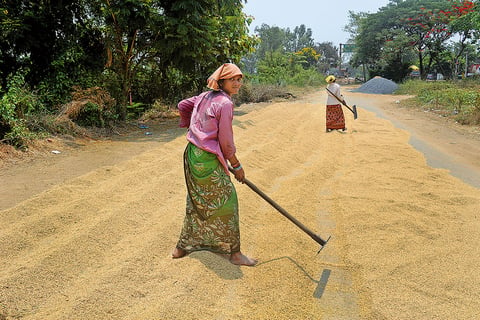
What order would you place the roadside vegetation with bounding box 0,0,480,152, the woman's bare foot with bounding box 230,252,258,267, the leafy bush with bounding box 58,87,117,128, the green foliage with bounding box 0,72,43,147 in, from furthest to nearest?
the leafy bush with bounding box 58,87,117,128, the roadside vegetation with bounding box 0,0,480,152, the green foliage with bounding box 0,72,43,147, the woman's bare foot with bounding box 230,252,258,267

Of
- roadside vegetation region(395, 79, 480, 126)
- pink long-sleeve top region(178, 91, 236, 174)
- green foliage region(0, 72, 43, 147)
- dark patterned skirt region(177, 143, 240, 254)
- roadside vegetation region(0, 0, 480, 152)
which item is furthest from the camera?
roadside vegetation region(395, 79, 480, 126)

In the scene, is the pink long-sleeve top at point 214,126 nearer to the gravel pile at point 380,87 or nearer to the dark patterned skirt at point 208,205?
the dark patterned skirt at point 208,205

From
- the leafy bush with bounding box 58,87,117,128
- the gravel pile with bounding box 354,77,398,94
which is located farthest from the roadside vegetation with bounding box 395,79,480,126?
the leafy bush with bounding box 58,87,117,128

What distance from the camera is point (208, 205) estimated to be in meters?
3.11

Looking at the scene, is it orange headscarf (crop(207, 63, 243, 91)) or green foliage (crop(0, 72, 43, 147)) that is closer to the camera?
orange headscarf (crop(207, 63, 243, 91))

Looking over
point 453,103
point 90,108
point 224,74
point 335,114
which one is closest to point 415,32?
point 453,103

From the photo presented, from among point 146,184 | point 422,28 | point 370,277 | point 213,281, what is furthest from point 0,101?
point 422,28

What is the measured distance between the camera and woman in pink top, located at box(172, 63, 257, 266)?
117 inches

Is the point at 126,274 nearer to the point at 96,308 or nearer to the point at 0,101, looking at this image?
the point at 96,308

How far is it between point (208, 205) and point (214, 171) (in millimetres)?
272

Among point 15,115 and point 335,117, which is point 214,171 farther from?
point 335,117

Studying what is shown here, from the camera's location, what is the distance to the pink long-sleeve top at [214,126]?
2928mm

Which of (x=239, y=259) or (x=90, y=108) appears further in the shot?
(x=90, y=108)

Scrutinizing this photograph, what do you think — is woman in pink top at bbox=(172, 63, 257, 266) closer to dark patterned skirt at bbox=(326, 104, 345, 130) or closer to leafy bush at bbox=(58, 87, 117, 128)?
leafy bush at bbox=(58, 87, 117, 128)
